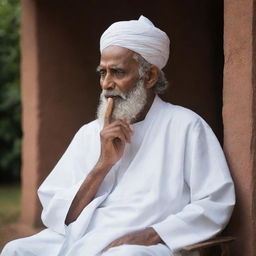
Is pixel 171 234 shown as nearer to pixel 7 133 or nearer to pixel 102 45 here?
pixel 102 45

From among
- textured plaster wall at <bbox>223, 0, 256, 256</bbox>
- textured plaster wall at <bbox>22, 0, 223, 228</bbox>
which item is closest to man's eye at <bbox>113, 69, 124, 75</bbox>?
textured plaster wall at <bbox>223, 0, 256, 256</bbox>

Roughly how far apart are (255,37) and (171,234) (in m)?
1.28

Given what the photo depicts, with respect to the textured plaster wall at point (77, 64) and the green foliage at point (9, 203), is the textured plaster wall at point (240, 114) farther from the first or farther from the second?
the green foliage at point (9, 203)

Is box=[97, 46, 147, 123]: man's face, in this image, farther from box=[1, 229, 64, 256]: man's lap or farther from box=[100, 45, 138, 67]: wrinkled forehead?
box=[1, 229, 64, 256]: man's lap

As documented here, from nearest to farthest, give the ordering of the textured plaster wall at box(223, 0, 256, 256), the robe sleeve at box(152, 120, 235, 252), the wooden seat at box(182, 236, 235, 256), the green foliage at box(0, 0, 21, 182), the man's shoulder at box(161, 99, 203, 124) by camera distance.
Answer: the wooden seat at box(182, 236, 235, 256) → the robe sleeve at box(152, 120, 235, 252) → the textured plaster wall at box(223, 0, 256, 256) → the man's shoulder at box(161, 99, 203, 124) → the green foliage at box(0, 0, 21, 182)

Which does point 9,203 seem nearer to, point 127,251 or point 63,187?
point 63,187

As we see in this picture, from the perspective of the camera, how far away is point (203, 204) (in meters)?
3.83

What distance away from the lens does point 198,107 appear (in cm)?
767

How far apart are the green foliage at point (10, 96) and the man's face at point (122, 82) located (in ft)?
27.0

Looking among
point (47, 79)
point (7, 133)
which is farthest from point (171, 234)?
point (7, 133)

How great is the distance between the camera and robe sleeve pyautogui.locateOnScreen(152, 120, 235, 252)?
3.82m

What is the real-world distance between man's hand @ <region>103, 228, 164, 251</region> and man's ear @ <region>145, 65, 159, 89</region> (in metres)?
1.01

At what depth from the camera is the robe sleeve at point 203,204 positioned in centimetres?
382

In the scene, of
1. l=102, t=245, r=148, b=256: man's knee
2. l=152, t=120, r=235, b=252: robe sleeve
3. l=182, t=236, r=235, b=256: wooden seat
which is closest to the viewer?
l=102, t=245, r=148, b=256: man's knee
